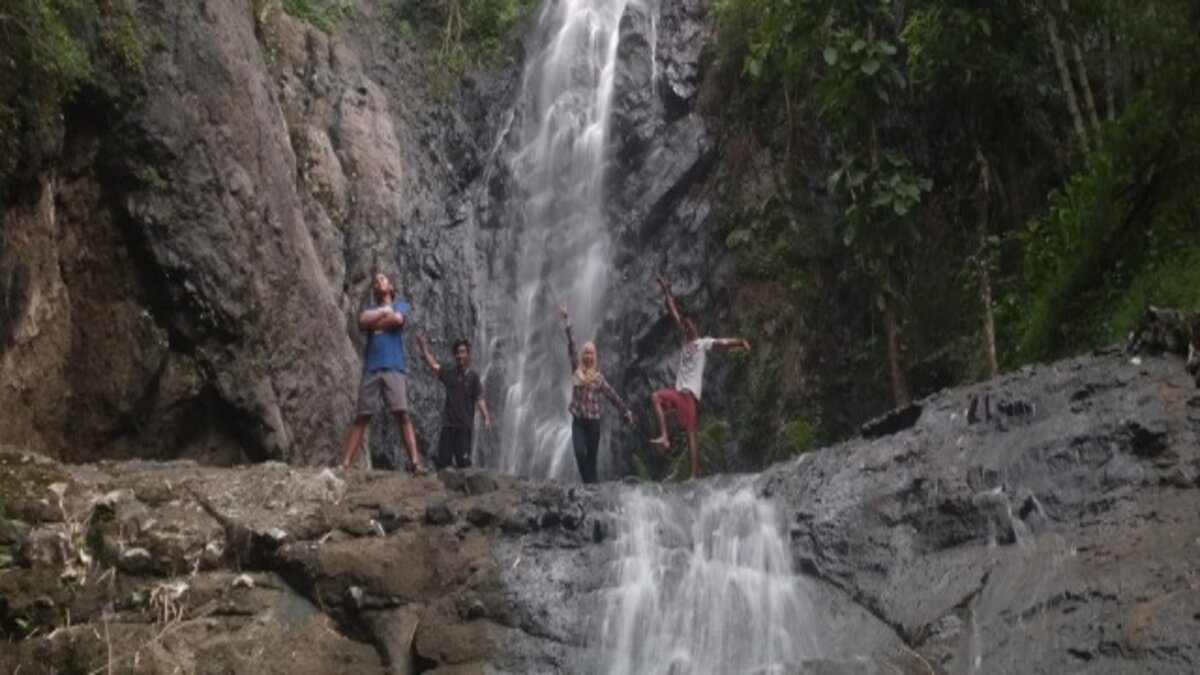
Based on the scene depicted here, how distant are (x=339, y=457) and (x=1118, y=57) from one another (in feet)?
27.3

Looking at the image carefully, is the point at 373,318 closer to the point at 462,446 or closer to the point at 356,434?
the point at 356,434

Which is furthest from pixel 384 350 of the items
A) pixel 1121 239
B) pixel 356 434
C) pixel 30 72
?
pixel 1121 239

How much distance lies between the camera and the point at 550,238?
19.3m

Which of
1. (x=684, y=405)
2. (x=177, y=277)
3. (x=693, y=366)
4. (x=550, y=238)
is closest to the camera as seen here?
(x=177, y=277)

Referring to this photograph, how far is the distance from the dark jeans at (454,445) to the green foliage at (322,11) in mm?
8279

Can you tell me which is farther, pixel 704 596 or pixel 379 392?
pixel 379 392

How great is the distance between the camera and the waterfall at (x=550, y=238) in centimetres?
1780

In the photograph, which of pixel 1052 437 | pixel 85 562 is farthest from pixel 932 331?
pixel 85 562

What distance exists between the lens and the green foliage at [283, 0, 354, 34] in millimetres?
19328

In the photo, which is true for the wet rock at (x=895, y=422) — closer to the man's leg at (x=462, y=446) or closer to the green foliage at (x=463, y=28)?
the man's leg at (x=462, y=446)

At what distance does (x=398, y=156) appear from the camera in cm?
1998

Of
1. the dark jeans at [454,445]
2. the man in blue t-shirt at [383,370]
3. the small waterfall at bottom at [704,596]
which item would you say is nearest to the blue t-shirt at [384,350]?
the man in blue t-shirt at [383,370]

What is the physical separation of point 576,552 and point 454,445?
3.81 m

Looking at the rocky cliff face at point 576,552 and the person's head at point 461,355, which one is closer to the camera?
the rocky cliff face at point 576,552
